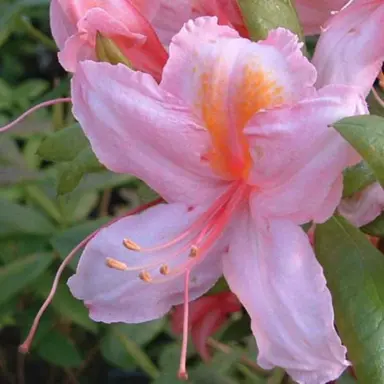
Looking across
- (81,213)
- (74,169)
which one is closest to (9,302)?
(81,213)

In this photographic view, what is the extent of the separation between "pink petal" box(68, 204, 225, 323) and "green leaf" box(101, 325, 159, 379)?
0.72 metres

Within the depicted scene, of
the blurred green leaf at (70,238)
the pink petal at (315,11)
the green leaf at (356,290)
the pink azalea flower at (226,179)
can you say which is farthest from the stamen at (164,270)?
the blurred green leaf at (70,238)

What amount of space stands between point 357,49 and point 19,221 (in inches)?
27.4

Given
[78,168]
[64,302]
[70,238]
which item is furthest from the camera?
[64,302]

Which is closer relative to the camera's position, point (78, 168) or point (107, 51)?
point (107, 51)

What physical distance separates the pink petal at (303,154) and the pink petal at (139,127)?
0.15ft

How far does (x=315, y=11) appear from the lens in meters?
0.64

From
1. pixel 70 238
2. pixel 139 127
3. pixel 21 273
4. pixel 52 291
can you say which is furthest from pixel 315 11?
pixel 21 273

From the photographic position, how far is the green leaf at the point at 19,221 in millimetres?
1150

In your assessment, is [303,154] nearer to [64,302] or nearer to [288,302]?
[288,302]

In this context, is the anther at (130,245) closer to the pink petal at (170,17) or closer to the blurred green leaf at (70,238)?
the pink petal at (170,17)

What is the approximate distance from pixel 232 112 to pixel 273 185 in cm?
6

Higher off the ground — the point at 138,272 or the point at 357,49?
the point at 357,49

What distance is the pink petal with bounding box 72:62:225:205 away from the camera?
541 millimetres
